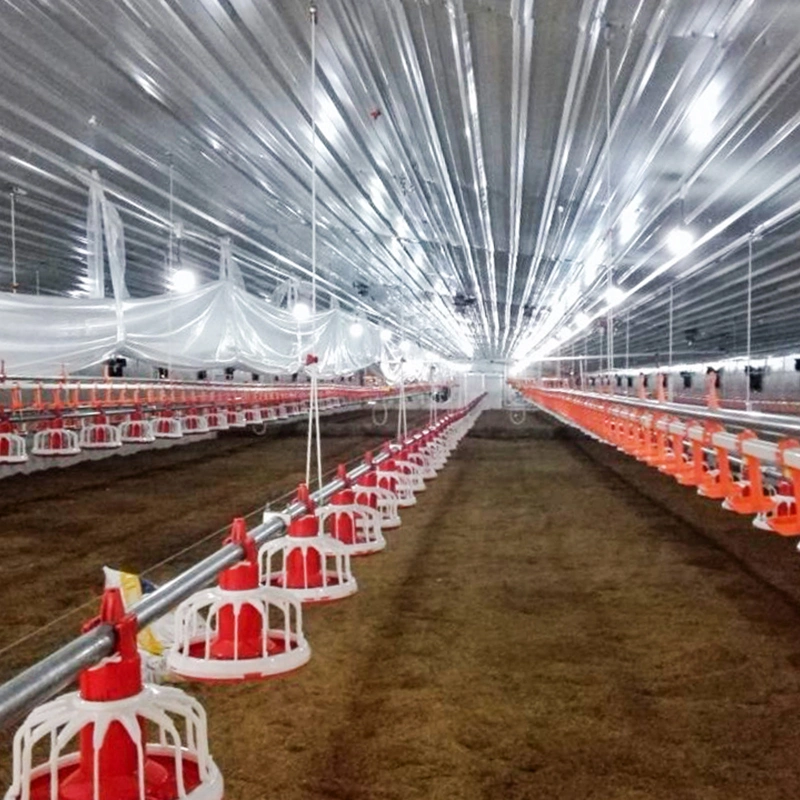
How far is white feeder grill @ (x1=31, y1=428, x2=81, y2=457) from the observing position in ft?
35.4

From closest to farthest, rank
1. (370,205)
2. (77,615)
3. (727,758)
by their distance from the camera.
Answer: (727,758)
(77,615)
(370,205)

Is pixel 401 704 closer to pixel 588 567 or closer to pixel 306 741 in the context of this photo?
pixel 306 741

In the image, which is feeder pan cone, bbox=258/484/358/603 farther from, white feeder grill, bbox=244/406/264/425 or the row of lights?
white feeder grill, bbox=244/406/264/425

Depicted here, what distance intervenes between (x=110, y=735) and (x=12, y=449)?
9.03m

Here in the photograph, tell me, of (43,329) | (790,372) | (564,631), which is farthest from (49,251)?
(790,372)

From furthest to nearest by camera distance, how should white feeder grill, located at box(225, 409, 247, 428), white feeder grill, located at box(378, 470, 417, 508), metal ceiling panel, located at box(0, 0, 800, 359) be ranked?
white feeder grill, located at box(225, 409, 247, 428), white feeder grill, located at box(378, 470, 417, 508), metal ceiling panel, located at box(0, 0, 800, 359)

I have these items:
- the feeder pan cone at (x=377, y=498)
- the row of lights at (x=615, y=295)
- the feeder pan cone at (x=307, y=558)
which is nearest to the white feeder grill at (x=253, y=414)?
the row of lights at (x=615, y=295)

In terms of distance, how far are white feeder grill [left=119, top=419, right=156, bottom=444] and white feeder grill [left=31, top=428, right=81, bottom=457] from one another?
1.10 meters

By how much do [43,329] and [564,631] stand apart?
3.62 metres

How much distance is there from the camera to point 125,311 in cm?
625

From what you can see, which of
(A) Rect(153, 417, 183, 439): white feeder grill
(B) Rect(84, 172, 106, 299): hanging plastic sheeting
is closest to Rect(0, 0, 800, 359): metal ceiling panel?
(B) Rect(84, 172, 106, 299): hanging plastic sheeting

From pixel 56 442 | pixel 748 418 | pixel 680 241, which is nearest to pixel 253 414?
pixel 56 442

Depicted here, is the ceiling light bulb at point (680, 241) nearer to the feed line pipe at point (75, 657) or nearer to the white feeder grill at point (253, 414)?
the feed line pipe at point (75, 657)

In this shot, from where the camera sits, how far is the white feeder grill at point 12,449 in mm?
9453
